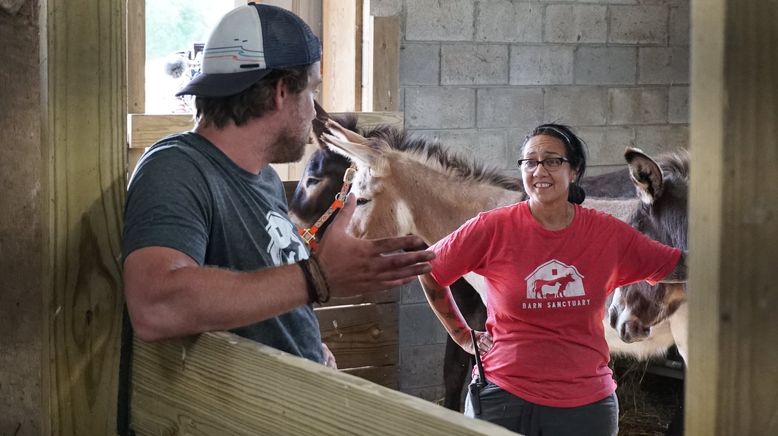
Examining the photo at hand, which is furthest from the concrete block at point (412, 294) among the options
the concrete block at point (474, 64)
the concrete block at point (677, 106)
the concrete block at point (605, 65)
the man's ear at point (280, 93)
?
the man's ear at point (280, 93)

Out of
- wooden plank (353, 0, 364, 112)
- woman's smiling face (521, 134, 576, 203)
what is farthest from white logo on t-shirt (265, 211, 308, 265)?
wooden plank (353, 0, 364, 112)

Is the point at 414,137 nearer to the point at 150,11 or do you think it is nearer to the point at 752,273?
the point at 150,11

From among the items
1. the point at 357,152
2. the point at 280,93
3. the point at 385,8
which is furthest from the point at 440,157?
the point at 280,93

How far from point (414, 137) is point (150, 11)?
1795 millimetres

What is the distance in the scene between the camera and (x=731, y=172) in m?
0.71

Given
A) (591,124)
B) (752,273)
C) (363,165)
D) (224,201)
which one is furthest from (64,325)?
(591,124)

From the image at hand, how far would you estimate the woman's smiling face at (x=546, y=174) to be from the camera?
281 centimetres

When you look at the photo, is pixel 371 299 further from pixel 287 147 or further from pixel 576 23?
pixel 287 147

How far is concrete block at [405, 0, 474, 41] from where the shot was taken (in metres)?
4.95

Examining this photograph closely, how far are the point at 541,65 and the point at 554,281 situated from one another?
9.49 ft

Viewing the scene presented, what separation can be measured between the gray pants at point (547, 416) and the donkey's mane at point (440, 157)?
1.61 m

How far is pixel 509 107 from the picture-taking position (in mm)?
5277

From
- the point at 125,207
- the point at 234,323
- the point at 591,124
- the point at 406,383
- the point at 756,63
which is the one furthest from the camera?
the point at 591,124

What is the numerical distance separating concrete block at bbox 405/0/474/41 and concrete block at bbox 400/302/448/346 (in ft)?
4.69
